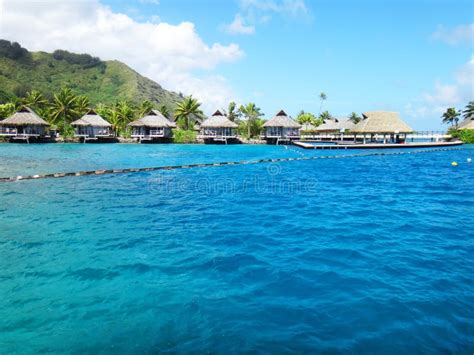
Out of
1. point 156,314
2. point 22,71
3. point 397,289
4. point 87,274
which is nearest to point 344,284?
point 397,289

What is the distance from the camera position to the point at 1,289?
652 centimetres

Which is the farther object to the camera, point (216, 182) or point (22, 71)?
point (22, 71)

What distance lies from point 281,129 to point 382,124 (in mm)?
17497

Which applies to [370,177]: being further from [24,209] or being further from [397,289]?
[24,209]

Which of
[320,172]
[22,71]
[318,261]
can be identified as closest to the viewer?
[318,261]

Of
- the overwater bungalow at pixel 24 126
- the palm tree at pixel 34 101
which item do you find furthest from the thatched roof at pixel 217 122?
the palm tree at pixel 34 101

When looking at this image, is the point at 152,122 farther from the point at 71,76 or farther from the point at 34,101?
the point at 71,76

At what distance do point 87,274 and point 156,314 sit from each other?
2.35m

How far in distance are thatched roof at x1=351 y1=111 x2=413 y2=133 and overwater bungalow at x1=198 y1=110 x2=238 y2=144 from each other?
71.3ft

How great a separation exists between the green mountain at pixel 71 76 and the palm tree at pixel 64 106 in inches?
2076

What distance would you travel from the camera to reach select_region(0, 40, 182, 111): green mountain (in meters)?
123

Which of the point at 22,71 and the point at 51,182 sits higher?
the point at 22,71

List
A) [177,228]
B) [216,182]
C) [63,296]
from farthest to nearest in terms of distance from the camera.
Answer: [216,182], [177,228], [63,296]

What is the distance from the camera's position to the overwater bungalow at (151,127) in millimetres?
61275
